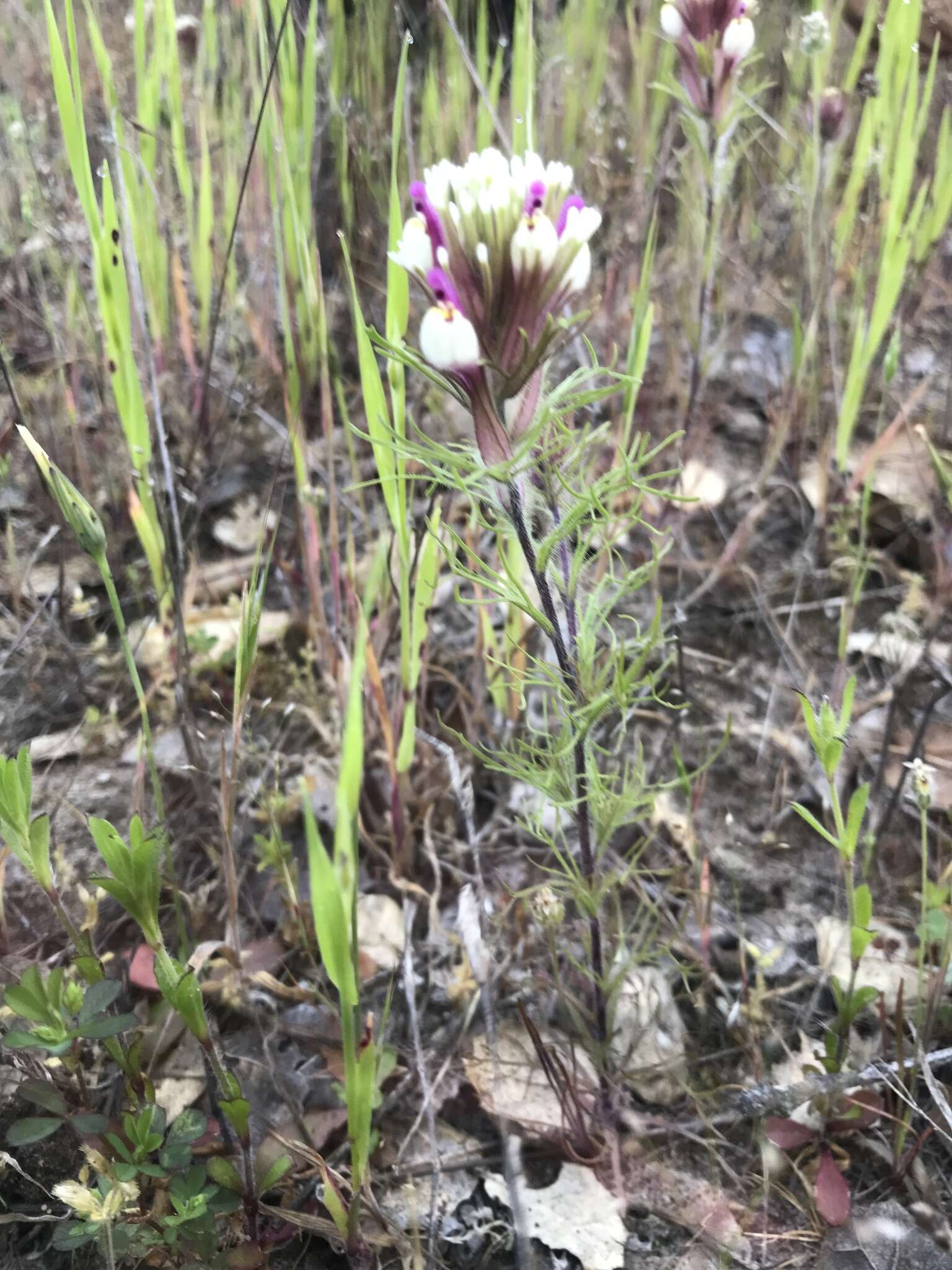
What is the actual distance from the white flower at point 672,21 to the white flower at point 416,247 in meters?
0.81

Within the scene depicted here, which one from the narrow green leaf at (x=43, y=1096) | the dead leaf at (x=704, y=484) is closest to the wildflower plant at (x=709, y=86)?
Answer: the dead leaf at (x=704, y=484)

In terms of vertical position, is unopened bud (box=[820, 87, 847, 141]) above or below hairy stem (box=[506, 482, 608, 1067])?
above

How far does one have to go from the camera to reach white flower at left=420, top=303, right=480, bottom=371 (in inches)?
24.4

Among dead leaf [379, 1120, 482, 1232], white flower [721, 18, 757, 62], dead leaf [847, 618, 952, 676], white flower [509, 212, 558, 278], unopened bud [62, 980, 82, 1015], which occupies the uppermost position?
white flower [721, 18, 757, 62]

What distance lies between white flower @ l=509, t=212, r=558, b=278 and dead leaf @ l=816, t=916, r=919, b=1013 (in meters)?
0.92

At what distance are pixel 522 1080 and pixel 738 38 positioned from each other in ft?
4.57

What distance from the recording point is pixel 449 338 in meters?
0.62

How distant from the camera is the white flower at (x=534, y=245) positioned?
24.7 inches

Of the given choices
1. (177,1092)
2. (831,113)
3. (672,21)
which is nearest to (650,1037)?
(177,1092)

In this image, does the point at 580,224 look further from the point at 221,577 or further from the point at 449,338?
the point at 221,577

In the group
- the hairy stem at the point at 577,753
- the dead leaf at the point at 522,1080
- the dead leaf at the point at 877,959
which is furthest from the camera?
the dead leaf at the point at 877,959

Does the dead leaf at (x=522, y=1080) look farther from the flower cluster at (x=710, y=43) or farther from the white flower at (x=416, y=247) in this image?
the flower cluster at (x=710, y=43)

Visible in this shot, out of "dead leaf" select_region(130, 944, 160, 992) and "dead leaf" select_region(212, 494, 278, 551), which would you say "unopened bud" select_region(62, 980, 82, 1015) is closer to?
"dead leaf" select_region(130, 944, 160, 992)

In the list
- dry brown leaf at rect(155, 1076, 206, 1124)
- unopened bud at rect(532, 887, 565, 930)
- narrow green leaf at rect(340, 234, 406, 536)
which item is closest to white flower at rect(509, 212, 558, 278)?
narrow green leaf at rect(340, 234, 406, 536)
